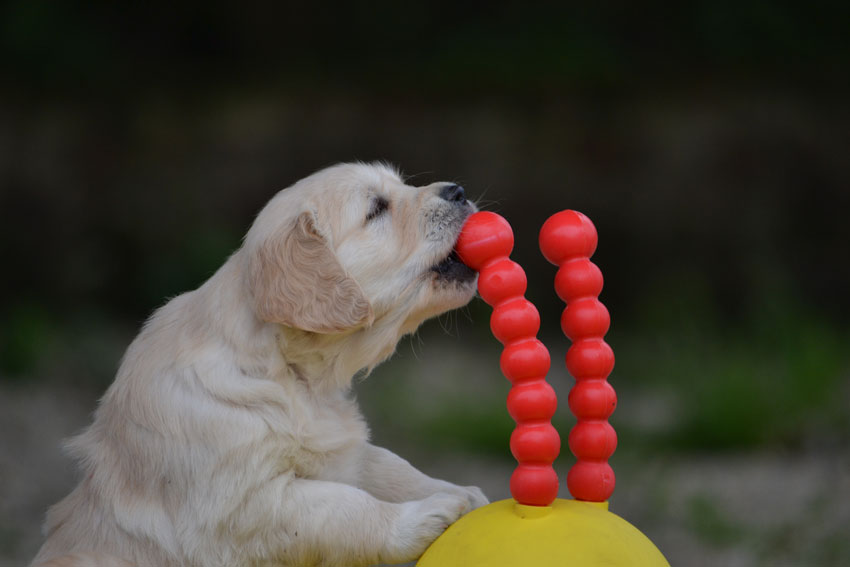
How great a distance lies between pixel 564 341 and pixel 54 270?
184 inches

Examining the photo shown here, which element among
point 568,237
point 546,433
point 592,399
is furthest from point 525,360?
point 568,237

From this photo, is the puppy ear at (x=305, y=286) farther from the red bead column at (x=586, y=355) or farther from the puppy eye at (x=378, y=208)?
the red bead column at (x=586, y=355)

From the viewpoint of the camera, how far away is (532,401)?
10.6 ft

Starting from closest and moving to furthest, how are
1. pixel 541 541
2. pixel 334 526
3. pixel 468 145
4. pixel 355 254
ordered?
pixel 541 541
pixel 334 526
pixel 355 254
pixel 468 145

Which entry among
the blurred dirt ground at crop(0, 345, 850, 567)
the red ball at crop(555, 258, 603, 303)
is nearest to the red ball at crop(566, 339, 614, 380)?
the red ball at crop(555, 258, 603, 303)

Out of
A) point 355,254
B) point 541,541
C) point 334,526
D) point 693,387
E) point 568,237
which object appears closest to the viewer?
point 541,541

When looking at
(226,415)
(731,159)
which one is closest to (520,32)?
(731,159)

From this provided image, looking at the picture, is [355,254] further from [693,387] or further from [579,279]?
[693,387]

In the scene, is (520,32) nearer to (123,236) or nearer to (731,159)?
(731,159)

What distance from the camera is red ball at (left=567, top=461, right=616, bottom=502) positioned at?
344 cm

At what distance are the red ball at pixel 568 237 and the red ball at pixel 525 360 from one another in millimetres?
362

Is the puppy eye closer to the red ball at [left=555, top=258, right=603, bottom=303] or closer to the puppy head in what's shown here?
the puppy head

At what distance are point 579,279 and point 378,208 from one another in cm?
83

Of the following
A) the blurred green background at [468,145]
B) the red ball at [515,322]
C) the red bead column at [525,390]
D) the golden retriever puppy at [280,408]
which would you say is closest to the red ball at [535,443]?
the red bead column at [525,390]
